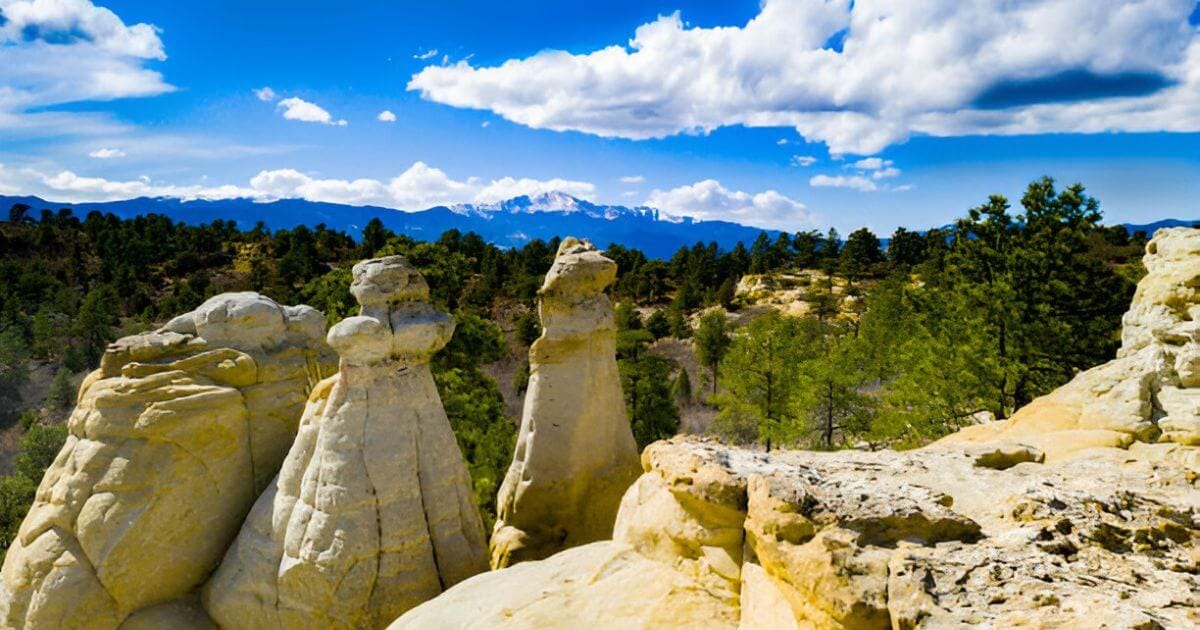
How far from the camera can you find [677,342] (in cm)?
7000

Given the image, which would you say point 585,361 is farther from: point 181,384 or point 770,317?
point 770,317

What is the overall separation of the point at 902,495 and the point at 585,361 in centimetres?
489

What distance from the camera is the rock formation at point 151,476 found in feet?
26.7

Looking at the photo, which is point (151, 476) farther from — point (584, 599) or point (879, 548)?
point (879, 548)

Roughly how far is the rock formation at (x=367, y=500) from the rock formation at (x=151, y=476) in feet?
2.24

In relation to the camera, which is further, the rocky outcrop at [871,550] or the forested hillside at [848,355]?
the forested hillside at [848,355]

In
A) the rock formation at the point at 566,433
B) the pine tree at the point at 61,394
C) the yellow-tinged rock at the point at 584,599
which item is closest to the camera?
the yellow-tinged rock at the point at 584,599

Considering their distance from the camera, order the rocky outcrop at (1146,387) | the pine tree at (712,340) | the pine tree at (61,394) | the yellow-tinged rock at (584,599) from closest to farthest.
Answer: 1. the yellow-tinged rock at (584,599)
2. the rocky outcrop at (1146,387)
3. the pine tree at (61,394)
4. the pine tree at (712,340)

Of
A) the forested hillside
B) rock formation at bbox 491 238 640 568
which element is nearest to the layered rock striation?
rock formation at bbox 491 238 640 568

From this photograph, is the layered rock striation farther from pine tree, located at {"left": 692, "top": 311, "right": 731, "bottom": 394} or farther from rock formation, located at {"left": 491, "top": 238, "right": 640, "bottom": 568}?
pine tree, located at {"left": 692, "top": 311, "right": 731, "bottom": 394}

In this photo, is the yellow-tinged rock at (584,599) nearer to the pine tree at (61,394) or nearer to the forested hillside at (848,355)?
the forested hillside at (848,355)

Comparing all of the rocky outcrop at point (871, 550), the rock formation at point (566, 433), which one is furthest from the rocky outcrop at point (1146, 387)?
the rock formation at point (566, 433)

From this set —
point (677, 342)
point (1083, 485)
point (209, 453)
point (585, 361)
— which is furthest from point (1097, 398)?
point (677, 342)

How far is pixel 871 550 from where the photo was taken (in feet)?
14.9
